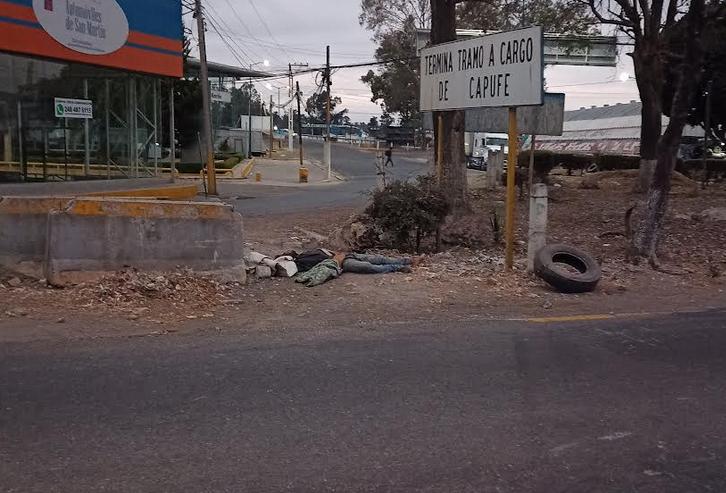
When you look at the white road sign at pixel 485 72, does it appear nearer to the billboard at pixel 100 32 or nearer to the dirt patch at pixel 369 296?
the dirt patch at pixel 369 296

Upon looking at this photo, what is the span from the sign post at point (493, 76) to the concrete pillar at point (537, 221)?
0.86 ft

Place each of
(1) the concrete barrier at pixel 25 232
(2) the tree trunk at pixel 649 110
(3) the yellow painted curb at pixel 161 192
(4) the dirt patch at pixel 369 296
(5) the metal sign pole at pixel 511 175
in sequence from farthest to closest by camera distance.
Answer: (3) the yellow painted curb at pixel 161 192
(2) the tree trunk at pixel 649 110
(5) the metal sign pole at pixel 511 175
(1) the concrete barrier at pixel 25 232
(4) the dirt patch at pixel 369 296

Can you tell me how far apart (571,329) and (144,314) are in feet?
14.0

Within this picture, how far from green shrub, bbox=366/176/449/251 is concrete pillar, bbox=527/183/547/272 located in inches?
74.3

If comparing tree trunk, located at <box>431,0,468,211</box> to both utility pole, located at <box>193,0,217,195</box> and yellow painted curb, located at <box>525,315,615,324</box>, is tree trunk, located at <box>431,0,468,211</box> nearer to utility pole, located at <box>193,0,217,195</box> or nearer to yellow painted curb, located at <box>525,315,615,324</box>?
yellow painted curb, located at <box>525,315,615,324</box>

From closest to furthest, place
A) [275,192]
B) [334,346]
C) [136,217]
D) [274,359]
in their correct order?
1. [274,359]
2. [334,346]
3. [136,217]
4. [275,192]

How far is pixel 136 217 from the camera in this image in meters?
8.55

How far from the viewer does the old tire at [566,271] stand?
29.6 feet

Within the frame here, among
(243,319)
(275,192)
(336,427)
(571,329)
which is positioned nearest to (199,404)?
(336,427)

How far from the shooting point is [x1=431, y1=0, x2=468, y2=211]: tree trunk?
14049 mm

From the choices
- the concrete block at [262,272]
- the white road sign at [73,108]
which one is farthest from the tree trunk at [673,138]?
the white road sign at [73,108]

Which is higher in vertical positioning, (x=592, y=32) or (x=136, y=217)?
(x=592, y=32)

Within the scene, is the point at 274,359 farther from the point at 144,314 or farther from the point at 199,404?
the point at 144,314

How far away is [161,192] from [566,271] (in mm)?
16291
